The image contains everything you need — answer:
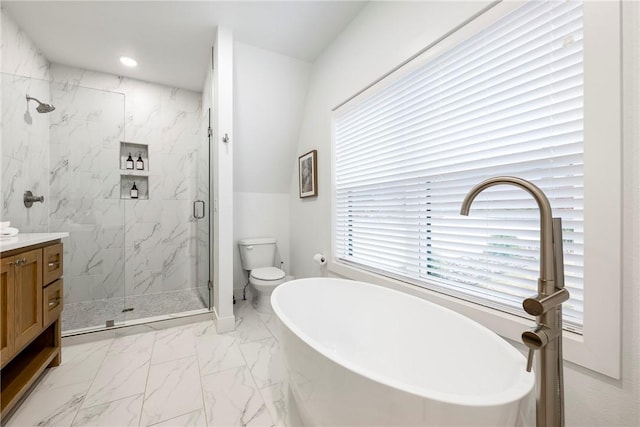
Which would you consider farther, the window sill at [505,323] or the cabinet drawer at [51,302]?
the cabinet drawer at [51,302]

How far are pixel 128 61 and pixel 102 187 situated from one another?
56.4 inches

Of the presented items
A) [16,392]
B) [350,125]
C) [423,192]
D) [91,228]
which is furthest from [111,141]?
[423,192]

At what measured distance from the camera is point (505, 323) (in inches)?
42.5

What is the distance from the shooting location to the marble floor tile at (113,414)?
1.25 metres

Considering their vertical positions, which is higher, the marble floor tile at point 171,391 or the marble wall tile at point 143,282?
the marble wall tile at point 143,282

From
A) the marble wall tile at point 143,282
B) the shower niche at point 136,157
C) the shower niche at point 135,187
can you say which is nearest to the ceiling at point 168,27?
the shower niche at point 136,157

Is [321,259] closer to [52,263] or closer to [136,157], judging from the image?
[52,263]

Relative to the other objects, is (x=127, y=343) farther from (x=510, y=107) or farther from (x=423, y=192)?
(x=510, y=107)

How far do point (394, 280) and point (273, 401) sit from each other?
39.8 inches

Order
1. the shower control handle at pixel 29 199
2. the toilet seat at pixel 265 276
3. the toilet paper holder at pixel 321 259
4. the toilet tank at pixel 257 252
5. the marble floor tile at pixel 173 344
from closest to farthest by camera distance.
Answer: the marble floor tile at pixel 173 344
the shower control handle at pixel 29 199
the toilet paper holder at pixel 321 259
the toilet seat at pixel 265 276
the toilet tank at pixel 257 252

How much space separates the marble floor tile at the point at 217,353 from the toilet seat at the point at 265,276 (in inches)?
23.0

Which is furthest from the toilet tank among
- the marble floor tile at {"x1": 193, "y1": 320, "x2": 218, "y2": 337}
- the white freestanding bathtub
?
the white freestanding bathtub

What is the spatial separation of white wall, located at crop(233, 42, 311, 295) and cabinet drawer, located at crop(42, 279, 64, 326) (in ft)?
5.12

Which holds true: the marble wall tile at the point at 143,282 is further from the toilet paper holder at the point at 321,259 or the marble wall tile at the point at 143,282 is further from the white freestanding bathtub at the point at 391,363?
the white freestanding bathtub at the point at 391,363
